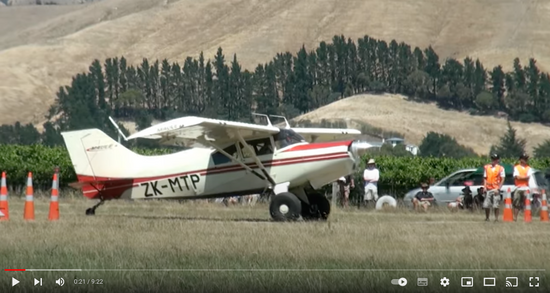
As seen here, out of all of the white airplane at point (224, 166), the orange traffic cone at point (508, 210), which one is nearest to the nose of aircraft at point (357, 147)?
the white airplane at point (224, 166)

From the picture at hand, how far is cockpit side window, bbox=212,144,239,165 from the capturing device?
76.5 ft

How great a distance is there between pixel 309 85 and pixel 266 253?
414 feet

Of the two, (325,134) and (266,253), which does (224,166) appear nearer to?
(325,134)

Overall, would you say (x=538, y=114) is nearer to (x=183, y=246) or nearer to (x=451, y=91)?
(x=451, y=91)

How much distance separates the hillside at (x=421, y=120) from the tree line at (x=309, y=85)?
7.78ft

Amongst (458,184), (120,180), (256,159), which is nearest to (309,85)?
(458,184)

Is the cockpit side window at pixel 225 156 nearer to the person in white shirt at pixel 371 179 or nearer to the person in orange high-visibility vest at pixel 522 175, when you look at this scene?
the person in orange high-visibility vest at pixel 522 175

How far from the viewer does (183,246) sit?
16.2 m

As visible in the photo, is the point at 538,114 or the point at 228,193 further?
the point at 538,114

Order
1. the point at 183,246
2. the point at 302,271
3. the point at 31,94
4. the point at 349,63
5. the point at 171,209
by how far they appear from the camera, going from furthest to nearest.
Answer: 1. the point at 31,94
2. the point at 349,63
3. the point at 171,209
4. the point at 183,246
5. the point at 302,271

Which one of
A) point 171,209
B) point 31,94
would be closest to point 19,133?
point 171,209

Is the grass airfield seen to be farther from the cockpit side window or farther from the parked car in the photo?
the parked car

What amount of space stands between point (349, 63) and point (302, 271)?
13250 cm

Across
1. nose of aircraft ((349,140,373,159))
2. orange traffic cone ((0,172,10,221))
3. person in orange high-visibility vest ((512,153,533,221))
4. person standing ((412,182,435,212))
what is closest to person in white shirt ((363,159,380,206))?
person standing ((412,182,435,212))
